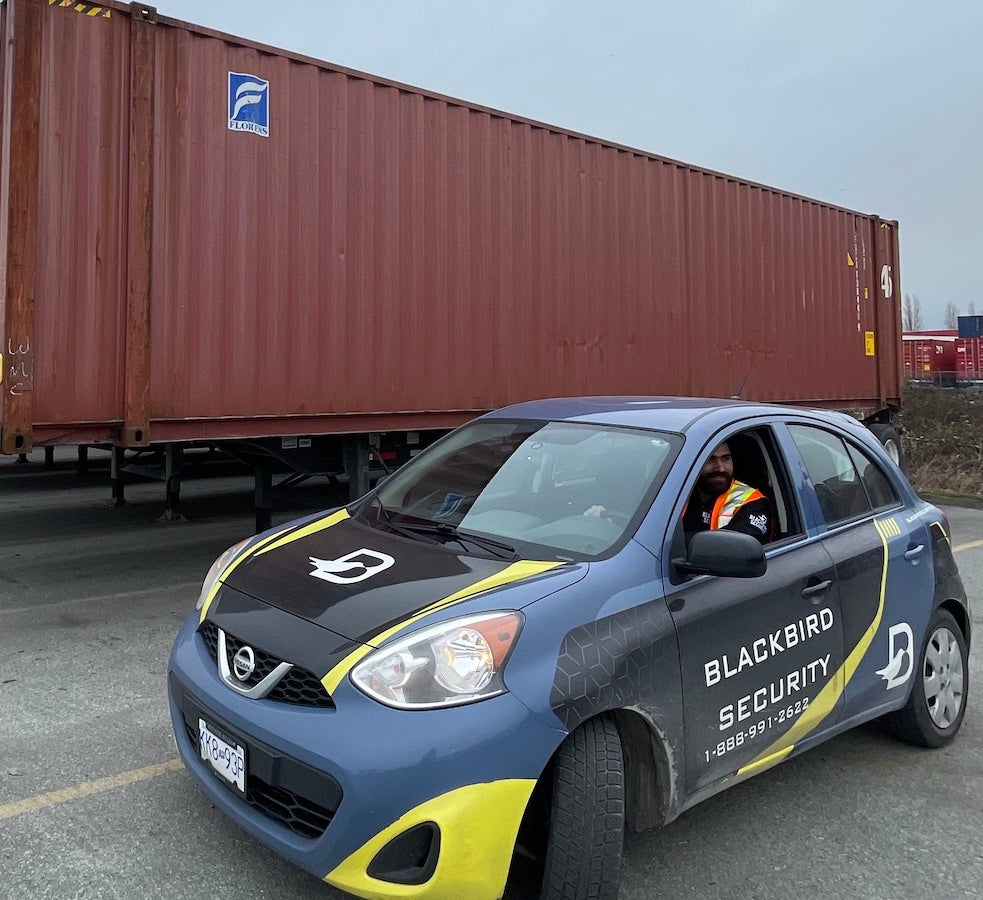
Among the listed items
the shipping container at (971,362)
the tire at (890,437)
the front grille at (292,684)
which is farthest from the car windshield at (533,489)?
the shipping container at (971,362)

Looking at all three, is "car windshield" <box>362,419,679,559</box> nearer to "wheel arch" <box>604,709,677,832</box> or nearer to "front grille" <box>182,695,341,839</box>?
"wheel arch" <box>604,709,677,832</box>

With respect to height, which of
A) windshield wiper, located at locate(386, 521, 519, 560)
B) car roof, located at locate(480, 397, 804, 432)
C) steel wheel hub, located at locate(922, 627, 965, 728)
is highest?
car roof, located at locate(480, 397, 804, 432)

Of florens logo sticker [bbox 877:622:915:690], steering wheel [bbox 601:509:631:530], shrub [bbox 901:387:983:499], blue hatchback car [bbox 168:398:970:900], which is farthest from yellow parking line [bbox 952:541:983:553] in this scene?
steering wheel [bbox 601:509:631:530]

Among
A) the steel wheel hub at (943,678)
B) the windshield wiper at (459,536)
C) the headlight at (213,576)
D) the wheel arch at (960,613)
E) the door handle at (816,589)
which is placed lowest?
the steel wheel hub at (943,678)

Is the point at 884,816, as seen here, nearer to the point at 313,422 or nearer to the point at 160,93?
the point at 313,422

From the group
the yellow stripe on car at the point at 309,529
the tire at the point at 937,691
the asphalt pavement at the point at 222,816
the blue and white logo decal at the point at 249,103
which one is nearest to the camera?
the asphalt pavement at the point at 222,816

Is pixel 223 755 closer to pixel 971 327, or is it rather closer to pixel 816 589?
pixel 816 589

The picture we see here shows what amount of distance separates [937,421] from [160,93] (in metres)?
17.3

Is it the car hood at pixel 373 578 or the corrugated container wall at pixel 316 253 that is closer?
the car hood at pixel 373 578

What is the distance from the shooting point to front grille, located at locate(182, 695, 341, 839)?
2113mm

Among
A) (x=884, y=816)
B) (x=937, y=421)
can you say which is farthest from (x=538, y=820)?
(x=937, y=421)

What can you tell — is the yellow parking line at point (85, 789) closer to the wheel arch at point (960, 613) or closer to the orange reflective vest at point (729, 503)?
the orange reflective vest at point (729, 503)

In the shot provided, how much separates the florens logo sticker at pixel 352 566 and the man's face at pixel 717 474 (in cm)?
120

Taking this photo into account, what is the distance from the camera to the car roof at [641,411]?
3242 millimetres
